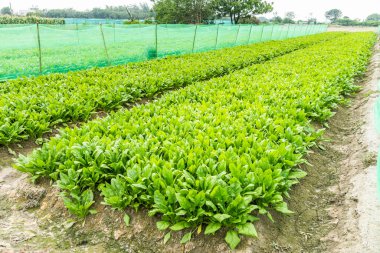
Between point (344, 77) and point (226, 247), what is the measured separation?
8.24 meters

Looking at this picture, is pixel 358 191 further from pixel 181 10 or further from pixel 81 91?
pixel 181 10

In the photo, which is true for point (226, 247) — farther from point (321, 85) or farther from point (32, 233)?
point (321, 85)

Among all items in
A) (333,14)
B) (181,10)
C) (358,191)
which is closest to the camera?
(358,191)

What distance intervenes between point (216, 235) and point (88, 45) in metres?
12.8

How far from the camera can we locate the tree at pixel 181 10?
170 feet

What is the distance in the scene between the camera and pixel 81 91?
761 cm

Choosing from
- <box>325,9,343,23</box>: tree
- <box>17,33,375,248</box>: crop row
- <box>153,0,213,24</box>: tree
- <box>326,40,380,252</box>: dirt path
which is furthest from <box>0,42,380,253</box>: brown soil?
<box>325,9,343,23</box>: tree

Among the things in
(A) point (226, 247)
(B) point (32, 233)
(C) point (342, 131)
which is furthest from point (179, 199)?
(C) point (342, 131)

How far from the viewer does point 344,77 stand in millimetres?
9570

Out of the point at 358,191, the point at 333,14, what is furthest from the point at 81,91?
the point at 333,14

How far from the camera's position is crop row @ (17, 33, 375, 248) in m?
3.24

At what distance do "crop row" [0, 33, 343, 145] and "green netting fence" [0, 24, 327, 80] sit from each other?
209 centimetres

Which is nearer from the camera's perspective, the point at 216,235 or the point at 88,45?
the point at 216,235

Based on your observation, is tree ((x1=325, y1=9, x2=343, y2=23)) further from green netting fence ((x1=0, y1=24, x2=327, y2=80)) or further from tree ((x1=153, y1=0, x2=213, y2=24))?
green netting fence ((x1=0, y1=24, x2=327, y2=80))
